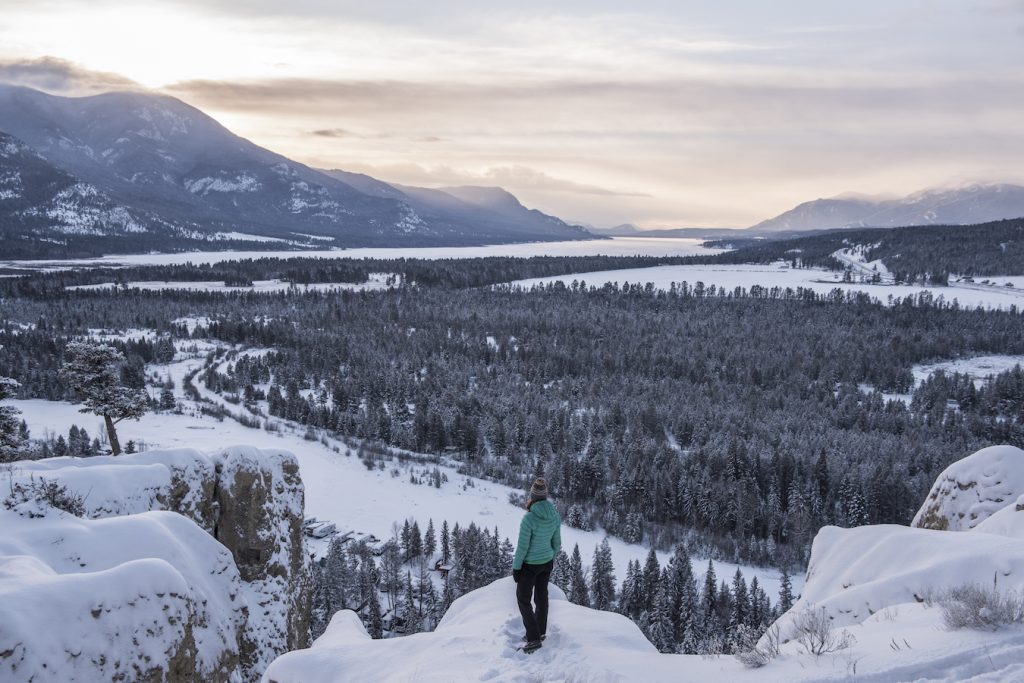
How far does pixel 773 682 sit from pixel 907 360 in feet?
545

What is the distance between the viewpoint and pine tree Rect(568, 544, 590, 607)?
50.3 meters

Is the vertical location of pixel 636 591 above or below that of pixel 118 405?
below

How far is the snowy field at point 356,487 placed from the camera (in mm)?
63062

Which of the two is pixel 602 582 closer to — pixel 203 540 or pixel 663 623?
pixel 663 623

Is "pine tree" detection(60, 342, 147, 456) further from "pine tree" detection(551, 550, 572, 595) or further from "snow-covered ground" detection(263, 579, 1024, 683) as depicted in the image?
"pine tree" detection(551, 550, 572, 595)

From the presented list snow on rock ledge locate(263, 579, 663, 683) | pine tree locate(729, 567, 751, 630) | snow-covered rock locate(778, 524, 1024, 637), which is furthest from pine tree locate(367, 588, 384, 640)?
snow-covered rock locate(778, 524, 1024, 637)

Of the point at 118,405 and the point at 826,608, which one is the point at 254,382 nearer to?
the point at 118,405

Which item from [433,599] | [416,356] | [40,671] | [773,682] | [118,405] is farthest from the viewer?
[416,356]

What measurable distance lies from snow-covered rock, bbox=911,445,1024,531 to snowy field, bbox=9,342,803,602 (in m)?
43.6

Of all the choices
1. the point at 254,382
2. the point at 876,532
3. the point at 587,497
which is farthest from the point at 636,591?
the point at 254,382

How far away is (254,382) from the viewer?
11875 centimetres

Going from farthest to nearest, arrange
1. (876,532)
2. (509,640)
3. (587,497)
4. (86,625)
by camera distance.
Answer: (587,497) → (876,532) → (509,640) → (86,625)

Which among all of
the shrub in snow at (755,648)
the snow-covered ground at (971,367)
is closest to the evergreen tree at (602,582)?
the shrub in snow at (755,648)

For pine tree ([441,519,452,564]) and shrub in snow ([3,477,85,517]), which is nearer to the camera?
shrub in snow ([3,477,85,517])
